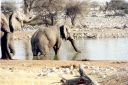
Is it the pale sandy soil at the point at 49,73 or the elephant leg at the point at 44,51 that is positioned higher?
the pale sandy soil at the point at 49,73

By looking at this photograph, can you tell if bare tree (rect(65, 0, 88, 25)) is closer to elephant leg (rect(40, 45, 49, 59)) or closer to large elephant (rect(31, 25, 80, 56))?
large elephant (rect(31, 25, 80, 56))

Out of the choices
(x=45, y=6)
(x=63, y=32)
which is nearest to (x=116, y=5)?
(x=45, y=6)

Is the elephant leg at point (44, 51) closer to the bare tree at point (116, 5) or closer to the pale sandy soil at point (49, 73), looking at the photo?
the pale sandy soil at point (49, 73)

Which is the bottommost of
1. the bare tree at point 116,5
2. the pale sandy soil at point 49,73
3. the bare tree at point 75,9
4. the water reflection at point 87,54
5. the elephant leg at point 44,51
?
the bare tree at point 116,5

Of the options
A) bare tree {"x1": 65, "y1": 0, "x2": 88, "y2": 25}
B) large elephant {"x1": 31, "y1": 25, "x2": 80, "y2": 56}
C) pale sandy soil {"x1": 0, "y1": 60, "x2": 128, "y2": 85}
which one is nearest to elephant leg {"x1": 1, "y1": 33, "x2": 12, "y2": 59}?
large elephant {"x1": 31, "y1": 25, "x2": 80, "y2": 56}

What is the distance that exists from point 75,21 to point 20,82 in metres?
32.4

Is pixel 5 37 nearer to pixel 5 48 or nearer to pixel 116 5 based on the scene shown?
pixel 5 48

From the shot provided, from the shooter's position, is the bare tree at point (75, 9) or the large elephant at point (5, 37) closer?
the large elephant at point (5, 37)

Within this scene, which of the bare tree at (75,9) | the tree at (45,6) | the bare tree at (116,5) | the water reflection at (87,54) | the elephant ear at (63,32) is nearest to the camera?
the water reflection at (87,54)

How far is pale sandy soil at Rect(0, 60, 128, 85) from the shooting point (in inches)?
464

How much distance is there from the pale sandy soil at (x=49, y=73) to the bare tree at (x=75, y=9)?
27.3 meters

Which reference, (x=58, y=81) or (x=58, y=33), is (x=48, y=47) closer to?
(x=58, y=33)

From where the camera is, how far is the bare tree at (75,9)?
4340 centimetres

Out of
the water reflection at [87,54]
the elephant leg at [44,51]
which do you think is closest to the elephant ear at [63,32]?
the water reflection at [87,54]
